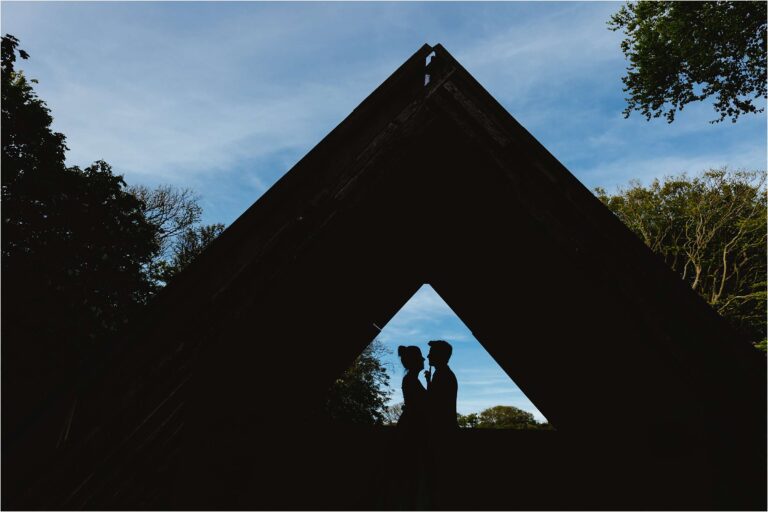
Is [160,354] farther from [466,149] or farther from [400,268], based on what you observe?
[400,268]

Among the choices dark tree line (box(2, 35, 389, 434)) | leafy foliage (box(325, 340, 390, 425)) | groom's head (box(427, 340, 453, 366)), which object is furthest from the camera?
leafy foliage (box(325, 340, 390, 425))

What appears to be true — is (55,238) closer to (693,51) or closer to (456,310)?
A: (456,310)

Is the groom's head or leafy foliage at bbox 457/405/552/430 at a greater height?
the groom's head

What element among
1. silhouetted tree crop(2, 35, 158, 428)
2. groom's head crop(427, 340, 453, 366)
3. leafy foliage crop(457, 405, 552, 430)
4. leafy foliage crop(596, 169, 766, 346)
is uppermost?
leafy foliage crop(596, 169, 766, 346)

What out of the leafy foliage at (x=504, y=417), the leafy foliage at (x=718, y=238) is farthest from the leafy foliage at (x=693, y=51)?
the leafy foliage at (x=504, y=417)

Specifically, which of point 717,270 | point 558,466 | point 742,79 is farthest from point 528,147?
point 717,270

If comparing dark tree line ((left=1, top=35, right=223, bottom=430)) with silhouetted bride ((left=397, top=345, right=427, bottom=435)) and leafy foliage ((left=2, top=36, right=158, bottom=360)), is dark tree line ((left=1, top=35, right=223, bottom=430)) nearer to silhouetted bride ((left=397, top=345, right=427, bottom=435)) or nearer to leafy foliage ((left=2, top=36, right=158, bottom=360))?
leafy foliage ((left=2, top=36, right=158, bottom=360))

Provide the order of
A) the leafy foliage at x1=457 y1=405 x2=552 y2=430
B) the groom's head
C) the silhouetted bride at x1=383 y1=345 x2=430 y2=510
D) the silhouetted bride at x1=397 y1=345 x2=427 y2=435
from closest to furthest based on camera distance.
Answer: the silhouetted bride at x1=383 y1=345 x2=430 y2=510
the silhouetted bride at x1=397 y1=345 x2=427 y2=435
the groom's head
the leafy foliage at x1=457 y1=405 x2=552 y2=430

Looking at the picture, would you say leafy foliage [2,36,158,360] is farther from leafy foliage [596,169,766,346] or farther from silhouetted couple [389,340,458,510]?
leafy foliage [596,169,766,346]

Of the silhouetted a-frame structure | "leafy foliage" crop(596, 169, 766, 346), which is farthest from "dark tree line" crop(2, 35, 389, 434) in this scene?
"leafy foliage" crop(596, 169, 766, 346)

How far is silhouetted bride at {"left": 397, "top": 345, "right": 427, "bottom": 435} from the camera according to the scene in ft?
11.5

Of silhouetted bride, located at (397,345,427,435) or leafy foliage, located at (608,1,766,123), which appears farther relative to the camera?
leafy foliage, located at (608,1,766,123)

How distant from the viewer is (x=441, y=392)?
3654 mm

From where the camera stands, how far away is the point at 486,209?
10.1 feet
